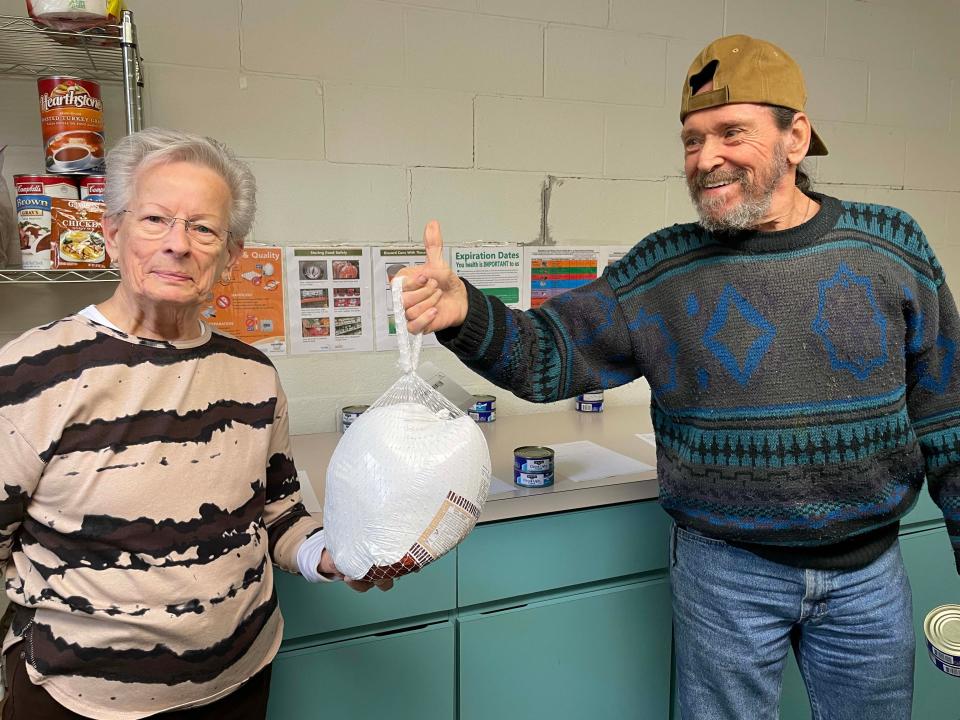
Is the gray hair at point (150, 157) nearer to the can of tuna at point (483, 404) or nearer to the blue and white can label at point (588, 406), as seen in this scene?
the can of tuna at point (483, 404)

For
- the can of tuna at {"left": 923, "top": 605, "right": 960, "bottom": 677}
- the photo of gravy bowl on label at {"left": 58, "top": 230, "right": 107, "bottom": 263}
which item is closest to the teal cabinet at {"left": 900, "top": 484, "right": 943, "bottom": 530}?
the can of tuna at {"left": 923, "top": 605, "right": 960, "bottom": 677}

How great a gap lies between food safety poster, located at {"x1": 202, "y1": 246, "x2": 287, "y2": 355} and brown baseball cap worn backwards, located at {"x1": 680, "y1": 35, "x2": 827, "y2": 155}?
1108 mm

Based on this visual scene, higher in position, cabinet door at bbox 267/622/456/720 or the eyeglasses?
the eyeglasses

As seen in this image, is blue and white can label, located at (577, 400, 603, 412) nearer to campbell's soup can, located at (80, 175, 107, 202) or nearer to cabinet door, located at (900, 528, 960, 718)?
cabinet door, located at (900, 528, 960, 718)

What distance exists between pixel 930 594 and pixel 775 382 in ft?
3.69

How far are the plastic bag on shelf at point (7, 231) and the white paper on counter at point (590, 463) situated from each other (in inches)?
47.2

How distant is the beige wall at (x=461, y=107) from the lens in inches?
65.4

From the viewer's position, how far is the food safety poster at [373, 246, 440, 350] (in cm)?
187

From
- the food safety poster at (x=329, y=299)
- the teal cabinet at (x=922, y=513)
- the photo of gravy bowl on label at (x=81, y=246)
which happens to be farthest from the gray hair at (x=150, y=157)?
the teal cabinet at (x=922, y=513)

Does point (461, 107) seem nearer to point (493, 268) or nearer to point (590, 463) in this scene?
point (493, 268)

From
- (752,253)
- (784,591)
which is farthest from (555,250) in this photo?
(784,591)

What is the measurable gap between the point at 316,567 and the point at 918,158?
2551mm

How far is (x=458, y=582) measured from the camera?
136 cm

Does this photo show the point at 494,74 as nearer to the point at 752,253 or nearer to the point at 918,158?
the point at 752,253
